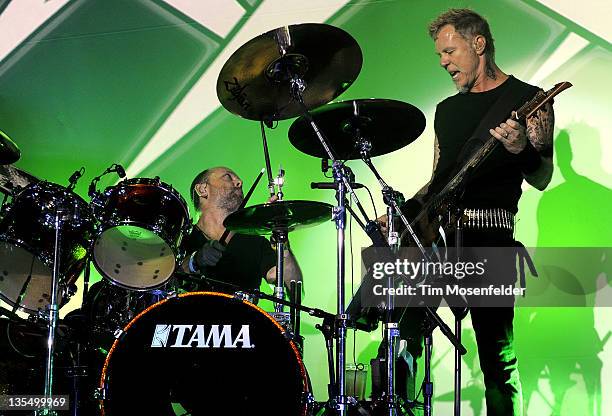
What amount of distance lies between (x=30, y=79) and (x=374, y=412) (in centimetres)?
321

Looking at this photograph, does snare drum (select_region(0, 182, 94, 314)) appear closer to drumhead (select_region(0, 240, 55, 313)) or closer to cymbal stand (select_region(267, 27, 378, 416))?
drumhead (select_region(0, 240, 55, 313))

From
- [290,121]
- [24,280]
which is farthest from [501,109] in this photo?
[24,280]

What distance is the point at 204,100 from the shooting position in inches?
193

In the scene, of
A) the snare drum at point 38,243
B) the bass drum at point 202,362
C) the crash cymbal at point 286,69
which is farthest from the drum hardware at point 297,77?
the snare drum at point 38,243

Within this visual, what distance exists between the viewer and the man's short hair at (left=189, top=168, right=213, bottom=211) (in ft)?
15.6

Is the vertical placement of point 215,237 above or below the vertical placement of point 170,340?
above

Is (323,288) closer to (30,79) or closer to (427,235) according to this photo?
(427,235)

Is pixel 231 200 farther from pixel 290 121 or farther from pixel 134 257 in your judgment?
pixel 134 257

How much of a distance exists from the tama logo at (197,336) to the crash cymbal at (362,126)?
934 millimetres

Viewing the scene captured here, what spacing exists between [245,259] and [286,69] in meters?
1.49

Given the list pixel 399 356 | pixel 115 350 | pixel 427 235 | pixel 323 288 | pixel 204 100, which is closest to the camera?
pixel 115 350

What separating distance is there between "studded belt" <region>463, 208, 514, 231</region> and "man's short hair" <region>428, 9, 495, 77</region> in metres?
0.81

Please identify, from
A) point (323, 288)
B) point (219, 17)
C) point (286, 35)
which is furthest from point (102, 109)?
point (286, 35)

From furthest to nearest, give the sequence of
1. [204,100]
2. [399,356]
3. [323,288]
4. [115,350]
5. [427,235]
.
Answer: [204,100] < [323,288] < [427,235] < [399,356] < [115,350]
